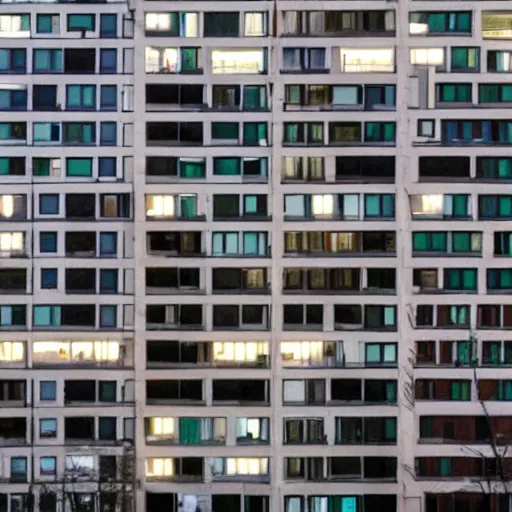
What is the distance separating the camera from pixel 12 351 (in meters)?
26.4

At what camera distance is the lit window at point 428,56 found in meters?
26.3

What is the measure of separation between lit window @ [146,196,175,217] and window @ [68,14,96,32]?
252 inches

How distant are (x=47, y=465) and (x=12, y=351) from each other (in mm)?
4191

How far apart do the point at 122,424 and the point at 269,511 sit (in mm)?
5958

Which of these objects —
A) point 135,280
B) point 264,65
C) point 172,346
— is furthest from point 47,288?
point 264,65

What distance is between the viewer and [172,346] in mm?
26250

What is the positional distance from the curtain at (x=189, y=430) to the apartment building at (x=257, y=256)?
0.08 meters

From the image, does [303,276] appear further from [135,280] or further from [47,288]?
[47,288]

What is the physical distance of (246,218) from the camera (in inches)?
1030

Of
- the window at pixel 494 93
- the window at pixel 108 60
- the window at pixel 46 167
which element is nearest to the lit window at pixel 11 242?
the window at pixel 46 167

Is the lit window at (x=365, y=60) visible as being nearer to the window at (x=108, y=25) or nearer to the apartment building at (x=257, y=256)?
the apartment building at (x=257, y=256)

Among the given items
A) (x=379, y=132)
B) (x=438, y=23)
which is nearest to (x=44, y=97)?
(x=379, y=132)

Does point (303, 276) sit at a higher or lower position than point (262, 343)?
higher

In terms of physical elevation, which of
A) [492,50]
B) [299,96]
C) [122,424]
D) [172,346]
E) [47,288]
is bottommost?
[122,424]
